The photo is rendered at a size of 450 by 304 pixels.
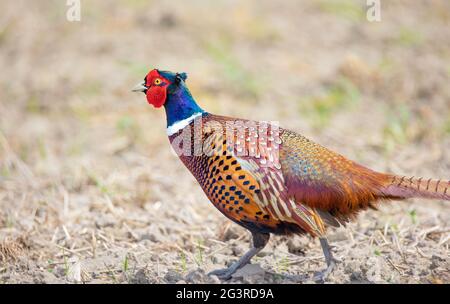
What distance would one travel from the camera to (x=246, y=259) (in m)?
4.04

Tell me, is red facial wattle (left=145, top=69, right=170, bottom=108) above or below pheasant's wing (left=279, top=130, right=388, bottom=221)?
above

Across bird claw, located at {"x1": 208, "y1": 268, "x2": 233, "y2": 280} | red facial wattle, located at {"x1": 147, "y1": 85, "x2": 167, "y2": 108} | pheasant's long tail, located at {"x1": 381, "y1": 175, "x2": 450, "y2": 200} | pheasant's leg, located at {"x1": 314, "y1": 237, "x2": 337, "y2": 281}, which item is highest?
red facial wattle, located at {"x1": 147, "y1": 85, "x2": 167, "y2": 108}

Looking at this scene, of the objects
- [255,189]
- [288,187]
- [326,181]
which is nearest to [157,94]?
[255,189]

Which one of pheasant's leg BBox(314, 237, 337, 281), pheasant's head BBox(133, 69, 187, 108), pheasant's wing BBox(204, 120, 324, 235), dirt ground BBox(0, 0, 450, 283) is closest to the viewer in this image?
pheasant's wing BBox(204, 120, 324, 235)

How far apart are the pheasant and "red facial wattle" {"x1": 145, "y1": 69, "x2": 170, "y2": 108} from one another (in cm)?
25

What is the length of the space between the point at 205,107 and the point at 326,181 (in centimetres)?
359

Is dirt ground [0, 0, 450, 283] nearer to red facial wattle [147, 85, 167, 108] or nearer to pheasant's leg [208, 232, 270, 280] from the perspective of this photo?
pheasant's leg [208, 232, 270, 280]

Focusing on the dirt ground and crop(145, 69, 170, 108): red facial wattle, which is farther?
the dirt ground

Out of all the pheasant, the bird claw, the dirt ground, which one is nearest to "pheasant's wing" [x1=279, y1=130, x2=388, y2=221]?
the pheasant

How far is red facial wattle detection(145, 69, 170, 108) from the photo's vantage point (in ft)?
13.0

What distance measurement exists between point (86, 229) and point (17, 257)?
637 millimetres

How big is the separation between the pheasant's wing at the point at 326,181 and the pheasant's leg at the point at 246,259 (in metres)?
0.38
